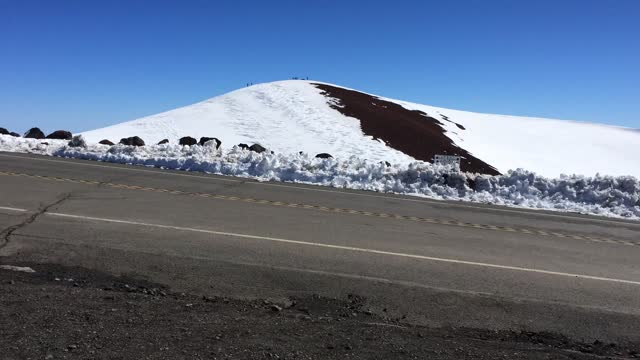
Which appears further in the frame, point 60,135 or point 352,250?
point 60,135

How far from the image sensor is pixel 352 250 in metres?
7.83

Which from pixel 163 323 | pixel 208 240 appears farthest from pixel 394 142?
pixel 163 323

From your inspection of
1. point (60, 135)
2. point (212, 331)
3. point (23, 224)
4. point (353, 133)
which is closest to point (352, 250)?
point (212, 331)

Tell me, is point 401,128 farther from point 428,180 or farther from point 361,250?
point 361,250

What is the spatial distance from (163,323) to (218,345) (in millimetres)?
625

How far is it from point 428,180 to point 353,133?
26709 mm

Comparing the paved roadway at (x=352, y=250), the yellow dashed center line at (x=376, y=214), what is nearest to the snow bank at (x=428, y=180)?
the paved roadway at (x=352, y=250)

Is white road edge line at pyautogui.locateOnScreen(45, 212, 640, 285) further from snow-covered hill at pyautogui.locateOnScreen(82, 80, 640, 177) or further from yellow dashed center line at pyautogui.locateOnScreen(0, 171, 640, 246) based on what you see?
snow-covered hill at pyautogui.locateOnScreen(82, 80, 640, 177)

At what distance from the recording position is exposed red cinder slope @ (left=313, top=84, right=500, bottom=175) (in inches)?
1608

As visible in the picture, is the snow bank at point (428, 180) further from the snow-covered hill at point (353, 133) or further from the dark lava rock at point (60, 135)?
the snow-covered hill at point (353, 133)

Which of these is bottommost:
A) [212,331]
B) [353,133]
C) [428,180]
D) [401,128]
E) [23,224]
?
[212,331]

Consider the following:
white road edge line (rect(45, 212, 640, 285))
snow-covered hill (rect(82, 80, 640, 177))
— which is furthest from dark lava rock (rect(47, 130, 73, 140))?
white road edge line (rect(45, 212, 640, 285))

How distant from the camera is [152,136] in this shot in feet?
133

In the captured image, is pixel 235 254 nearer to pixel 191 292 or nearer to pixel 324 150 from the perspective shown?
pixel 191 292
